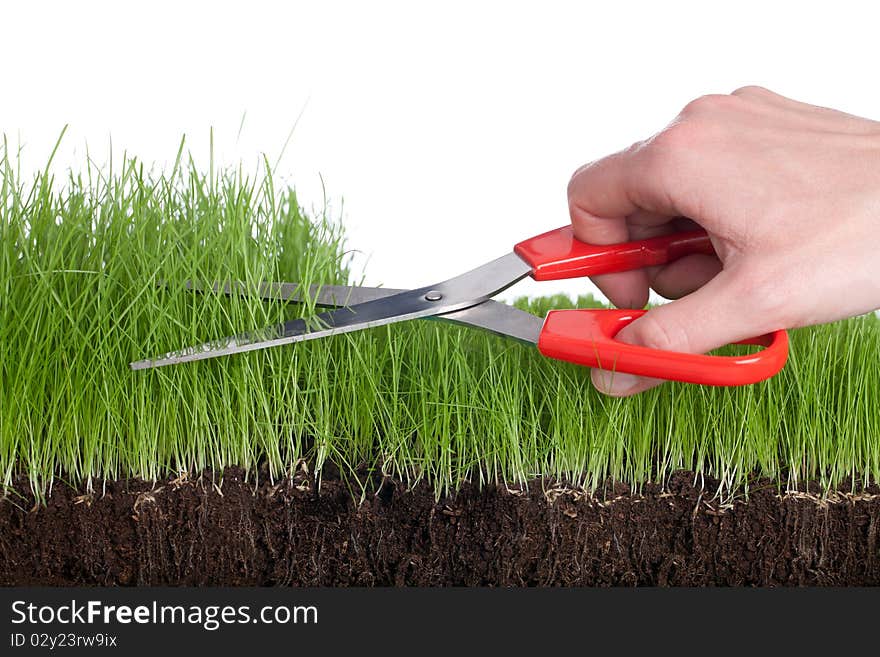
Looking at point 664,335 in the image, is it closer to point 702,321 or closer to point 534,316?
point 702,321

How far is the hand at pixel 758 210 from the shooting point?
26.2 inches

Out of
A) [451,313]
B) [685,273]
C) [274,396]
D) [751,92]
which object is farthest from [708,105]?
[274,396]

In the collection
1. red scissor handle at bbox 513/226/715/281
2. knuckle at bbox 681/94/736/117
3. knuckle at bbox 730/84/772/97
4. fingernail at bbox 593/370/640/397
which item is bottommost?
fingernail at bbox 593/370/640/397

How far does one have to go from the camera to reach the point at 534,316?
77cm

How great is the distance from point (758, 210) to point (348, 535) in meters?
0.49

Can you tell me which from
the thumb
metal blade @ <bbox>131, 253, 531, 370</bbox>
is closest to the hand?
the thumb

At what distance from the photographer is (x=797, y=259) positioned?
0.66 meters

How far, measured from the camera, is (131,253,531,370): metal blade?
75 cm

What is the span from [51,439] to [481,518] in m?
0.45

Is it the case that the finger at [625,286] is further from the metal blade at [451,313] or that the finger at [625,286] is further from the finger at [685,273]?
the metal blade at [451,313]

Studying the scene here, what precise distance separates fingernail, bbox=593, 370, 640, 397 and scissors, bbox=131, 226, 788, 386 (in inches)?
0.8

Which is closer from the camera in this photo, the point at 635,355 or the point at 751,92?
the point at 635,355

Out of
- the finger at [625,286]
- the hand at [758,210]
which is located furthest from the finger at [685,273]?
the hand at [758,210]

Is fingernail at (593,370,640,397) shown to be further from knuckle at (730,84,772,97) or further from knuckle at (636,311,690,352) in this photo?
knuckle at (730,84,772,97)
